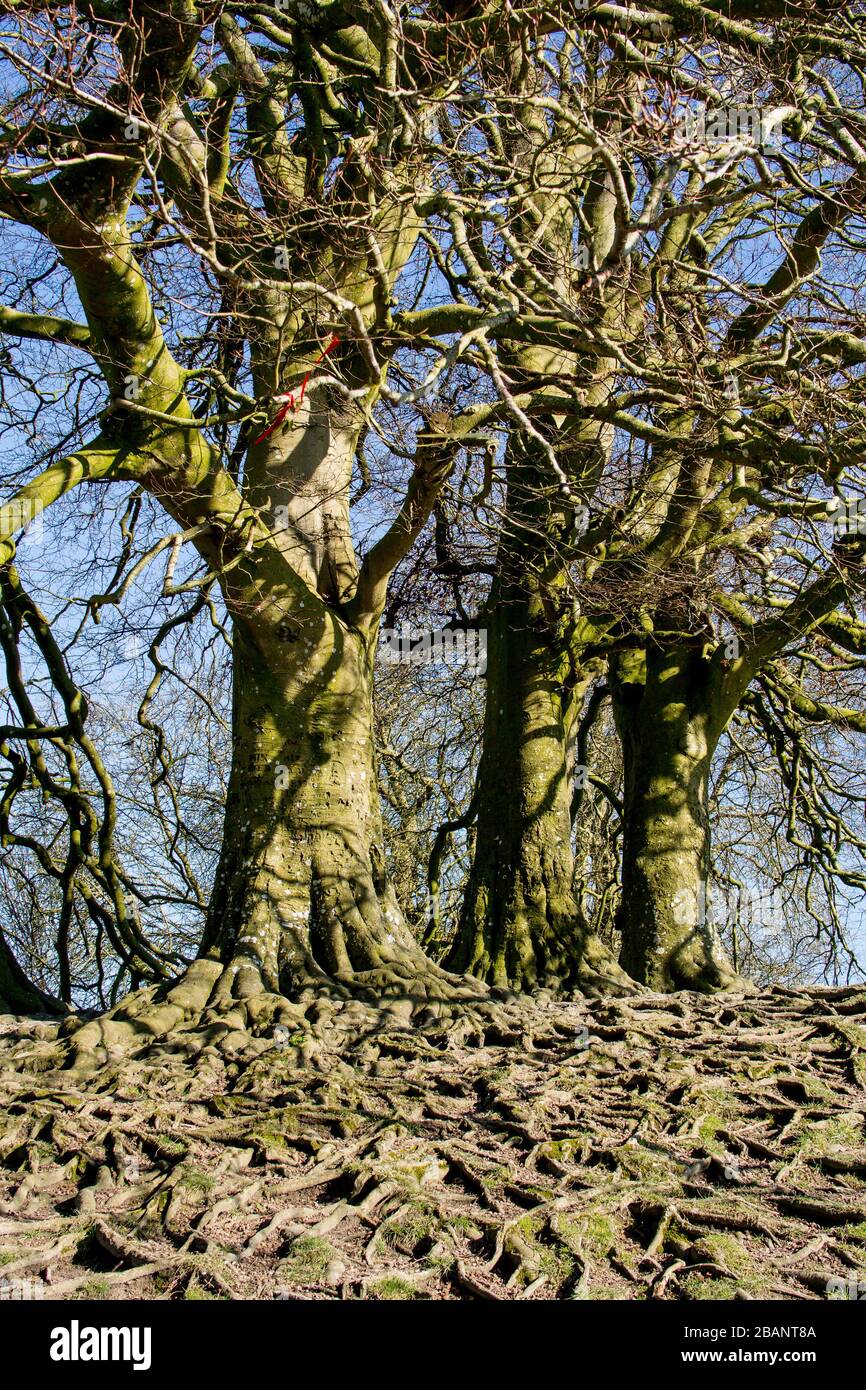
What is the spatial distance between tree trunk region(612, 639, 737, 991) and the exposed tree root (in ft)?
6.04

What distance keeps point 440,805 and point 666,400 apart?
9.30 meters

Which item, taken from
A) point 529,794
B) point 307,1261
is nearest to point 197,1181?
point 307,1261

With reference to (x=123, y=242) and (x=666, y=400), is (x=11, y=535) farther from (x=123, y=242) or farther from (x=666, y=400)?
(x=666, y=400)

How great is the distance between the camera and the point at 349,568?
8406 mm

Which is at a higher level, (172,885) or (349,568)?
(349,568)

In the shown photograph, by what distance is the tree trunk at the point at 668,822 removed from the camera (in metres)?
9.31

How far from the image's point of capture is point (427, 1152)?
5164 mm

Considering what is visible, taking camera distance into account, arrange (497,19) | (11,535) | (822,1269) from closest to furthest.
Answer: (822,1269)
(11,535)
(497,19)

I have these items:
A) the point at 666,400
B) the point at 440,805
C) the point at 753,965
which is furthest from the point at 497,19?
the point at 753,965

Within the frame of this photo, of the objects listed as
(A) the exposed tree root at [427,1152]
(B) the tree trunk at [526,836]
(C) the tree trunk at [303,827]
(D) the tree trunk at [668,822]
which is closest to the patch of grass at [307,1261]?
(A) the exposed tree root at [427,1152]

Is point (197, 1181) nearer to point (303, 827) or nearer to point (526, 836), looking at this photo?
point (303, 827)

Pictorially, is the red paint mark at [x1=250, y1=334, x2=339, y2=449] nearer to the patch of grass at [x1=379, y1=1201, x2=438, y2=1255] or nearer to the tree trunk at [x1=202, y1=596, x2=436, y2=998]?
the tree trunk at [x1=202, y1=596, x2=436, y2=998]

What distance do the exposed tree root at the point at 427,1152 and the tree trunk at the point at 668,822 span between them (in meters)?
1.84

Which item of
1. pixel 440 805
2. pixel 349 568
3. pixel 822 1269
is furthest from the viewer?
pixel 440 805
